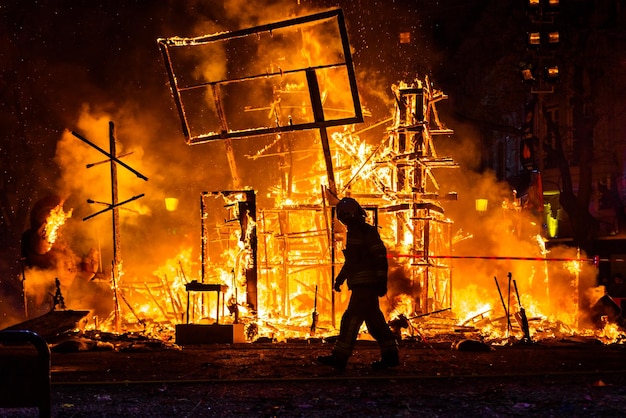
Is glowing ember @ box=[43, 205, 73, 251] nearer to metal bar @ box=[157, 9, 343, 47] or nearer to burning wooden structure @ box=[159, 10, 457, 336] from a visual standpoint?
burning wooden structure @ box=[159, 10, 457, 336]

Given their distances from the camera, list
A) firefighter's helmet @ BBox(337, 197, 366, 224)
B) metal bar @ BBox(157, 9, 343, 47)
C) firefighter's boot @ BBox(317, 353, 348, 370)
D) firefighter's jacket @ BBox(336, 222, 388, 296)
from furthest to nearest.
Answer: metal bar @ BBox(157, 9, 343, 47)
firefighter's helmet @ BBox(337, 197, 366, 224)
firefighter's jacket @ BBox(336, 222, 388, 296)
firefighter's boot @ BBox(317, 353, 348, 370)

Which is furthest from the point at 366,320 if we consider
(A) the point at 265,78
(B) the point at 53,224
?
(B) the point at 53,224

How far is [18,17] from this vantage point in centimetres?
2286

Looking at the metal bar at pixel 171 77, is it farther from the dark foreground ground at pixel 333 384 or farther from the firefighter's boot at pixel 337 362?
the firefighter's boot at pixel 337 362

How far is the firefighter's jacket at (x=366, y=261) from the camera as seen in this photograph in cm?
845

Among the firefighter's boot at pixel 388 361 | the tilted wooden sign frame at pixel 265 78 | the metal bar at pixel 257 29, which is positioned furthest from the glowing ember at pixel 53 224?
the firefighter's boot at pixel 388 361

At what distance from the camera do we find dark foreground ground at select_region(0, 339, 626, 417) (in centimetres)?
624

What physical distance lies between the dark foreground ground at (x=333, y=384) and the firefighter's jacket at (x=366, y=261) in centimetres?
101

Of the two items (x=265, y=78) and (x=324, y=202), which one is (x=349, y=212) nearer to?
(x=324, y=202)

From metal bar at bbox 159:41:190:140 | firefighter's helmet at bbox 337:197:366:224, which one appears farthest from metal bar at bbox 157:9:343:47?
firefighter's helmet at bbox 337:197:366:224

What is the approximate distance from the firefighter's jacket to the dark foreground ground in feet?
3.31

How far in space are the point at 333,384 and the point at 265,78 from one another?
9041 millimetres

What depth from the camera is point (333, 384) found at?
7426 millimetres

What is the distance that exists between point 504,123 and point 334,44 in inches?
768
